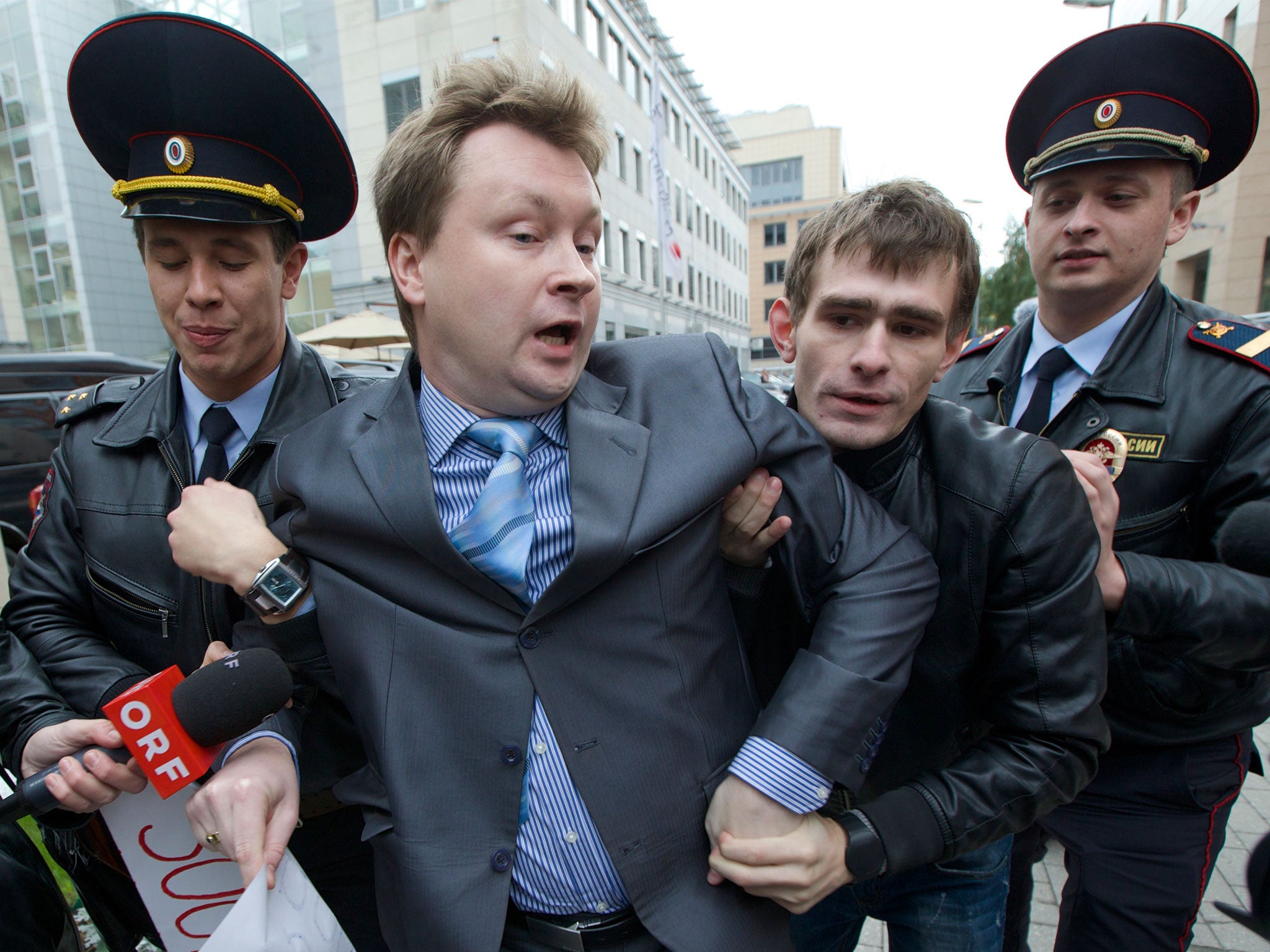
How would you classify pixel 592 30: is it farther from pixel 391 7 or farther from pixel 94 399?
pixel 94 399

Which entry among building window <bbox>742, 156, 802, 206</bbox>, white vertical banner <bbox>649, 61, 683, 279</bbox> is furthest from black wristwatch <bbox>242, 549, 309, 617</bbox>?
building window <bbox>742, 156, 802, 206</bbox>

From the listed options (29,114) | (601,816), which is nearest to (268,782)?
(601,816)

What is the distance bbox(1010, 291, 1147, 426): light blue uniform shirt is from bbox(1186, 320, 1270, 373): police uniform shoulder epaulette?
18 centimetres

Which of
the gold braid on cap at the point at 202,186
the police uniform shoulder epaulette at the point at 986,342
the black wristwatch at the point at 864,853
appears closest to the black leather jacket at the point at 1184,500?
the police uniform shoulder epaulette at the point at 986,342

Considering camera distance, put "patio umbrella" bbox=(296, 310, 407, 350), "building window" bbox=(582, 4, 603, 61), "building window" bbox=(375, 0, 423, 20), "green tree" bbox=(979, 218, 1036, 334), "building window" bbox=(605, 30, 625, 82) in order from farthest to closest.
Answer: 1. "building window" bbox=(605, 30, 625, 82)
2. "building window" bbox=(582, 4, 603, 61)
3. "green tree" bbox=(979, 218, 1036, 334)
4. "building window" bbox=(375, 0, 423, 20)
5. "patio umbrella" bbox=(296, 310, 407, 350)

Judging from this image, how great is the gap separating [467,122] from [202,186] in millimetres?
864

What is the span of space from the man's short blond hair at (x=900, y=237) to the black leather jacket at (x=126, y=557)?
4.73ft

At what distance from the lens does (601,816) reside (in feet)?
4.38

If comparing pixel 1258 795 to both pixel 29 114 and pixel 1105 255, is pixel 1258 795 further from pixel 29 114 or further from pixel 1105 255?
pixel 29 114

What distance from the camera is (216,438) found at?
2.07 m

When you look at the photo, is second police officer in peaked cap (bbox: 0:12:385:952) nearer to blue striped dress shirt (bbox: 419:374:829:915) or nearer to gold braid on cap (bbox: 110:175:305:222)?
gold braid on cap (bbox: 110:175:305:222)

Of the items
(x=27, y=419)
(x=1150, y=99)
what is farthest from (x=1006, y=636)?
(x=27, y=419)

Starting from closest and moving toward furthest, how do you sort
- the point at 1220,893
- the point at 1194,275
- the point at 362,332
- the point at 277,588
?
the point at 277,588
the point at 1220,893
the point at 362,332
the point at 1194,275

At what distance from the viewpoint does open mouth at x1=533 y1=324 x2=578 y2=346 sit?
4.81 feet
